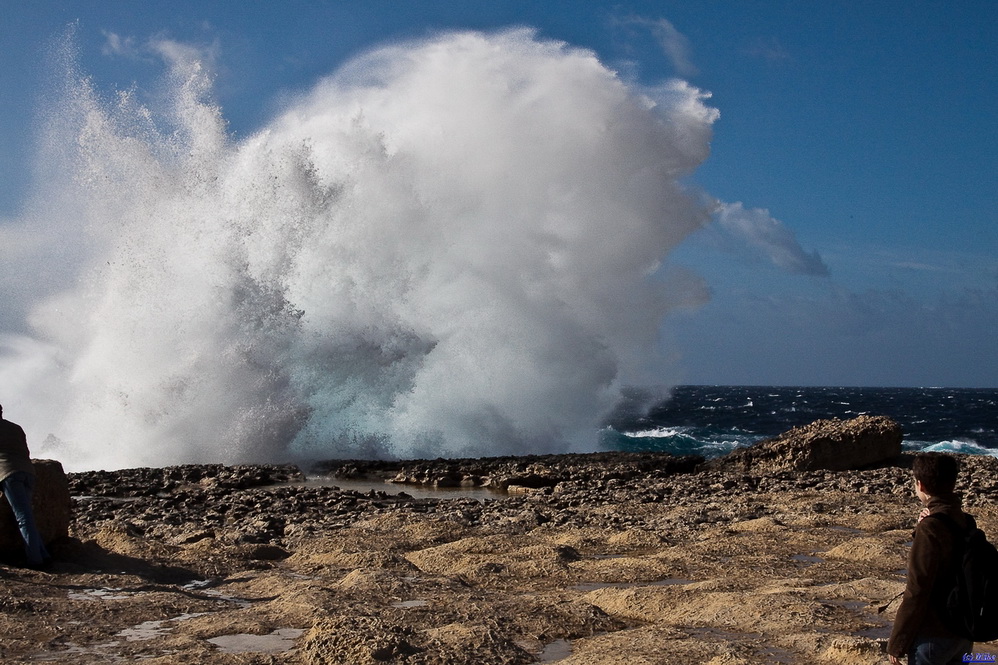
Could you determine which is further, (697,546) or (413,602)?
(697,546)

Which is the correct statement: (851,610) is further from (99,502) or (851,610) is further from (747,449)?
(747,449)

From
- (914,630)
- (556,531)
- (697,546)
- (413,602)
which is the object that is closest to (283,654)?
(413,602)

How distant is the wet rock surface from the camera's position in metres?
6.03

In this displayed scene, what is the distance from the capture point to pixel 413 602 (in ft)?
24.7

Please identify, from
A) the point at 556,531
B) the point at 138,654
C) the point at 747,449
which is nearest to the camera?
the point at 138,654

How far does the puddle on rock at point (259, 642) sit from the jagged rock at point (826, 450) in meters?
17.1

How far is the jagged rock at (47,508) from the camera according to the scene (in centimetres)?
852

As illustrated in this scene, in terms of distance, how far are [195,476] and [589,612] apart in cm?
1537

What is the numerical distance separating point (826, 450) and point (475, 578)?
1552 cm

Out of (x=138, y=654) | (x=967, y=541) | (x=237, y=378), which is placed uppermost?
(x=237, y=378)

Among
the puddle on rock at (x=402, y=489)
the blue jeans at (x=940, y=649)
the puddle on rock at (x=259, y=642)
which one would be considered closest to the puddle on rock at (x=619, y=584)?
the puddle on rock at (x=259, y=642)

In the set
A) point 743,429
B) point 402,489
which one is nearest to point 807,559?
point 402,489

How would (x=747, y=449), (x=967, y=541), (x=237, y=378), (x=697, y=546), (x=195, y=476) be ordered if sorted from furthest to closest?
(x=237, y=378) → (x=747, y=449) → (x=195, y=476) → (x=697, y=546) → (x=967, y=541)

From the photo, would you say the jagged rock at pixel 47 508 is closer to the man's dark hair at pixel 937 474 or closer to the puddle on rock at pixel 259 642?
the puddle on rock at pixel 259 642
